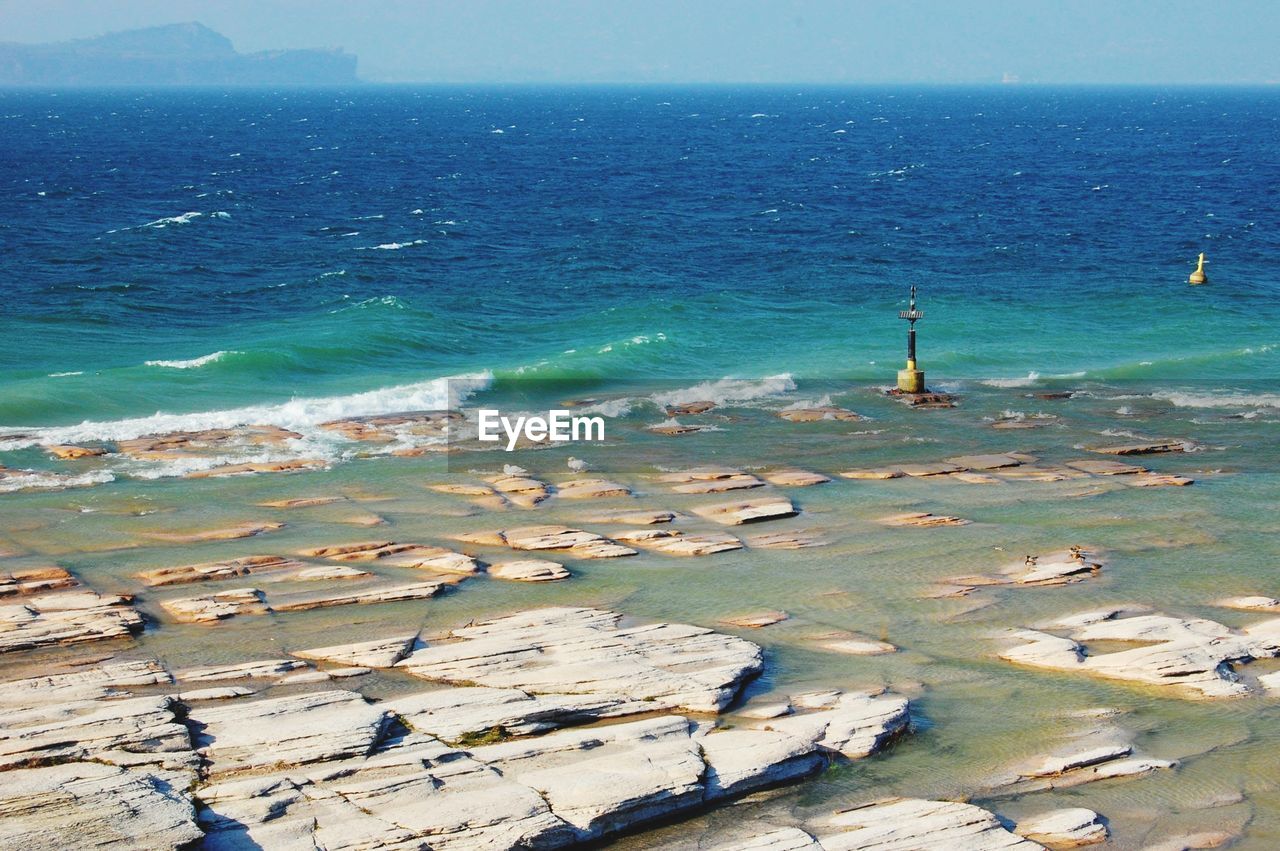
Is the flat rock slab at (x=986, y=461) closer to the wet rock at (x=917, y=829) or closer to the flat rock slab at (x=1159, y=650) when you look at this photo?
the flat rock slab at (x=1159, y=650)

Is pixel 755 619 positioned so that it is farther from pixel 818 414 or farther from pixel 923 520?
pixel 818 414

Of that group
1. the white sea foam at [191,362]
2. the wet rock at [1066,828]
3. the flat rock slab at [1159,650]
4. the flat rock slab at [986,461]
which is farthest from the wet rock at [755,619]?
the white sea foam at [191,362]

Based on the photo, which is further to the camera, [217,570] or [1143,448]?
[1143,448]

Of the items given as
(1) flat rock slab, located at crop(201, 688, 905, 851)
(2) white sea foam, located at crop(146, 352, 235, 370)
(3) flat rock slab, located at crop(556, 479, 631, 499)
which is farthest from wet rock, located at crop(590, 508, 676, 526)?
(2) white sea foam, located at crop(146, 352, 235, 370)

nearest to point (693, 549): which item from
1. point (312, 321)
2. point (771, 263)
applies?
point (312, 321)

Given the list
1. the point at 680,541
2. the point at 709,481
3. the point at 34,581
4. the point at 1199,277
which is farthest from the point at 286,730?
the point at 1199,277

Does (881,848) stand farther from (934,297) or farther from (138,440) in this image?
(934,297)
